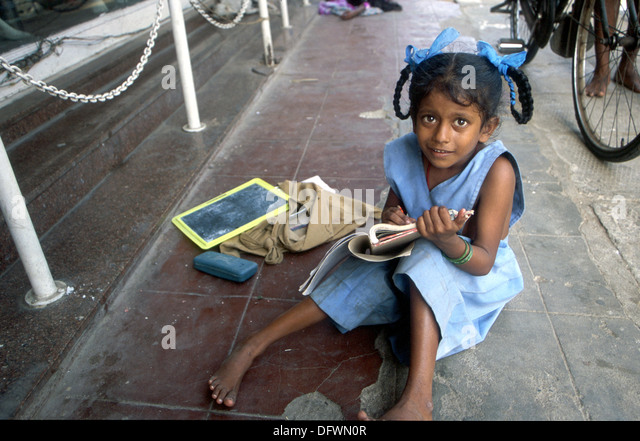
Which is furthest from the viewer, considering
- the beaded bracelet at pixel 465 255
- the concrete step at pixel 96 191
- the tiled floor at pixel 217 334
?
the concrete step at pixel 96 191

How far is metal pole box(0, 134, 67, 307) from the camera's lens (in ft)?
5.00

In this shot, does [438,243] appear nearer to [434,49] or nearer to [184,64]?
[434,49]

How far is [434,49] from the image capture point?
1.46 meters

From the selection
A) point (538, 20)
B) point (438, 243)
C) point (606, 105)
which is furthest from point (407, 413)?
point (538, 20)

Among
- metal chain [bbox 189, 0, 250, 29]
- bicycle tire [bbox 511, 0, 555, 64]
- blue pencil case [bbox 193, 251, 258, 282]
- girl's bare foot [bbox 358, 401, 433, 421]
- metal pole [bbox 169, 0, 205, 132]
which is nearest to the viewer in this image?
girl's bare foot [bbox 358, 401, 433, 421]

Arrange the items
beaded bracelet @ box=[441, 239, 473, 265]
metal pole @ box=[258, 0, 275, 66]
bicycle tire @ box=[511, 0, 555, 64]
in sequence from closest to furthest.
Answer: beaded bracelet @ box=[441, 239, 473, 265]
bicycle tire @ box=[511, 0, 555, 64]
metal pole @ box=[258, 0, 275, 66]

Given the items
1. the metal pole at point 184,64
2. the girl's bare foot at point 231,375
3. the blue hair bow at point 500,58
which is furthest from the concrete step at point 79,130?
the blue hair bow at point 500,58

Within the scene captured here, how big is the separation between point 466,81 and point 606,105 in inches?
95.6

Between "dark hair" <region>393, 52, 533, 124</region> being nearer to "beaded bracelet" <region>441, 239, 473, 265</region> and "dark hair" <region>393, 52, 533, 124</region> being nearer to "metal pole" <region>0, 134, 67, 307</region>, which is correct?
"beaded bracelet" <region>441, 239, 473, 265</region>

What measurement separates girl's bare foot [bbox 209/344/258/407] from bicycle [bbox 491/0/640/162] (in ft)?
6.84

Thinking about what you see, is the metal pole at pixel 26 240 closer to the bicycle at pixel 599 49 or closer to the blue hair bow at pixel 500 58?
the blue hair bow at pixel 500 58

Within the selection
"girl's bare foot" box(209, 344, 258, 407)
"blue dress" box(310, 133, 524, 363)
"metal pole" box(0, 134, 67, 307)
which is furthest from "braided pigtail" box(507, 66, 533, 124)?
"metal pole" box(0, 134, 67, 307)

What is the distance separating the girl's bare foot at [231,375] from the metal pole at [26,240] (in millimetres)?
710

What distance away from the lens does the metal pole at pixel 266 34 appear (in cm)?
394
